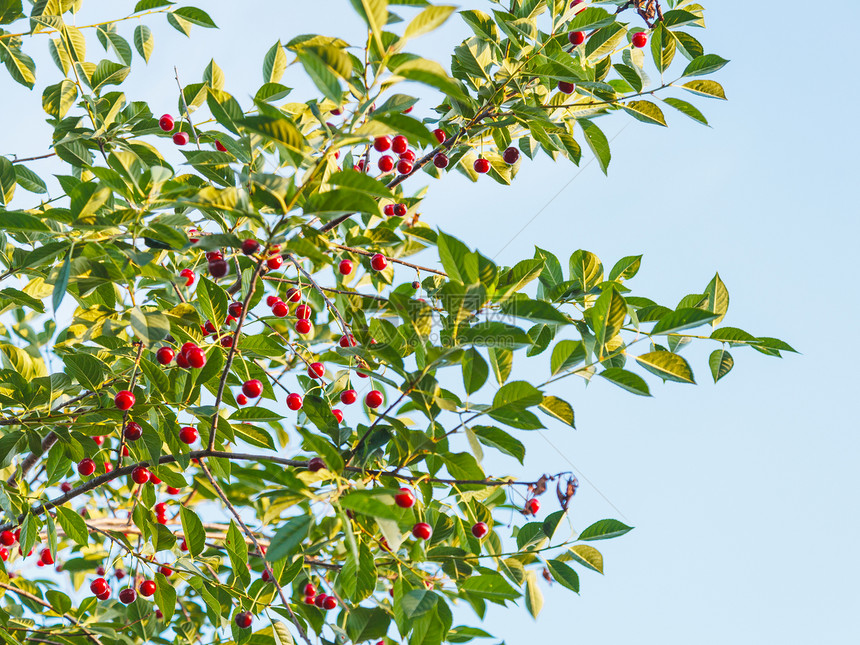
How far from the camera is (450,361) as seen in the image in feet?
5.53

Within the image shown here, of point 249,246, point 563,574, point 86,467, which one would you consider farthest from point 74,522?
point 563,574

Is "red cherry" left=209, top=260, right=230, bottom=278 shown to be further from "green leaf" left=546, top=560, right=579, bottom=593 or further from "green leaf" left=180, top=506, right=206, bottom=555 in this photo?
"green leaf" left=546, top=560, right=579, bottom=593

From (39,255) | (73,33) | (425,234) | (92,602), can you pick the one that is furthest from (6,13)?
(92,602)

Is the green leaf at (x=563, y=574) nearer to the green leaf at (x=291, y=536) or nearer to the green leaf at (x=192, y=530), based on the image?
the green leaf at (x=291, y=536)

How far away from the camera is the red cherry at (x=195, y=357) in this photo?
89.0 inches

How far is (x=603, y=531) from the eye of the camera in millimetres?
2191

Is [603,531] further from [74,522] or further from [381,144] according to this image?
[74,522]

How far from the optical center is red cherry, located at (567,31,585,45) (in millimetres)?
2463

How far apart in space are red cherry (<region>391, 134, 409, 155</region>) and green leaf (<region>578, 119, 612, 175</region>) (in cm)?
73

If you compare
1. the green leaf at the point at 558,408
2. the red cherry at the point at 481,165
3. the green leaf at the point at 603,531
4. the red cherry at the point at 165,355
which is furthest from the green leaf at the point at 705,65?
the red cherry at the point at 165,355

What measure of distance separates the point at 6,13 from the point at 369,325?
2071mm

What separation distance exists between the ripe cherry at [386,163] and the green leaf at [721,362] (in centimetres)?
148

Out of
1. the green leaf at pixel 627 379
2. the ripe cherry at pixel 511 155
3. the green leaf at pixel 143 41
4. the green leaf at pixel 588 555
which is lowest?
the green leaf at pixel 588 555

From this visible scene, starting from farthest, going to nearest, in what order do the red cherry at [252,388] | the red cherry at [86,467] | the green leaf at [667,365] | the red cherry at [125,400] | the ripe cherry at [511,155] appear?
the ripe cherry at [511,155], the red cherry at [86,467], the red cherry at [252,388], the red cherry at [125,400], the green leaf at [667,365]
